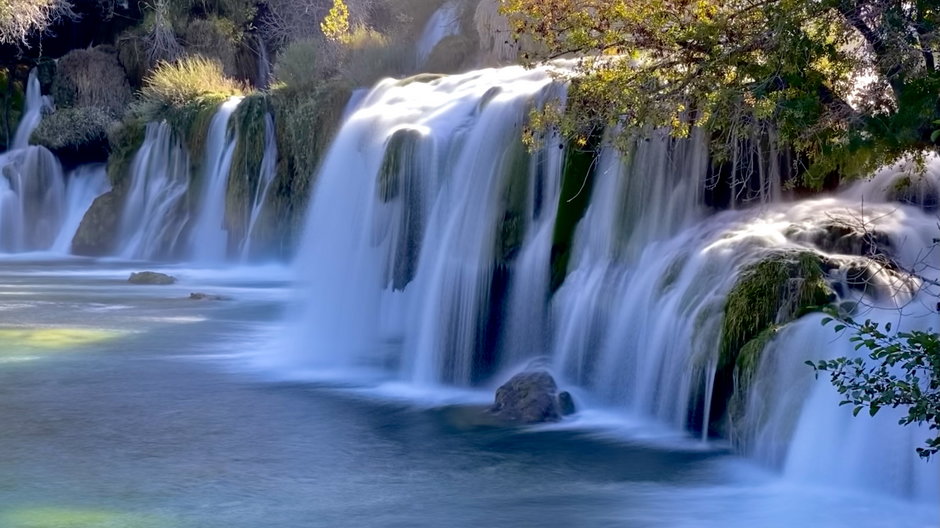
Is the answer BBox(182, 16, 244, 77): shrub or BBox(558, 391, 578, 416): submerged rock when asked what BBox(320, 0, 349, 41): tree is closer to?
BBox(182, 16, 244, 77): shrub

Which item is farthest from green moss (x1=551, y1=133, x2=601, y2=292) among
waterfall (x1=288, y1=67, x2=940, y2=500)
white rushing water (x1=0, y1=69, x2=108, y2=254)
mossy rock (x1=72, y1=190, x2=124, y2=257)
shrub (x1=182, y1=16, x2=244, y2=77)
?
shrub (x1=182, y1=16, x2=244, y2=77)

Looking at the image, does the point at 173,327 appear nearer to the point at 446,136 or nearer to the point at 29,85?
the point at 446,136

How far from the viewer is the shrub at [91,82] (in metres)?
31.1

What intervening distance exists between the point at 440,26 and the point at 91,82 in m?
9.18

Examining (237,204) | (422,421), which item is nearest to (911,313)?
(422,421)

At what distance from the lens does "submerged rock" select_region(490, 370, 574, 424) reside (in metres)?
10.9

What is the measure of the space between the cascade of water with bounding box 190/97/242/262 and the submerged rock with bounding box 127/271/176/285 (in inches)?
126

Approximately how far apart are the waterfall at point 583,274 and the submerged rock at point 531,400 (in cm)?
39

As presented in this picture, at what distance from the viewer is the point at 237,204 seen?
24.6 meters

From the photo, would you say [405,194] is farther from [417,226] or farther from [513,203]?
[513,203]

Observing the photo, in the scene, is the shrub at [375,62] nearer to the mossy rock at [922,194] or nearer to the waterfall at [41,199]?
the waterfall at [41,199]

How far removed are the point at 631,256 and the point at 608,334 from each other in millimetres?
757

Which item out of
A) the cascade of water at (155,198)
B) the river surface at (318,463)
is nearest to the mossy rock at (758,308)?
the river surface at (318,463)

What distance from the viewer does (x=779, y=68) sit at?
28.4ft
